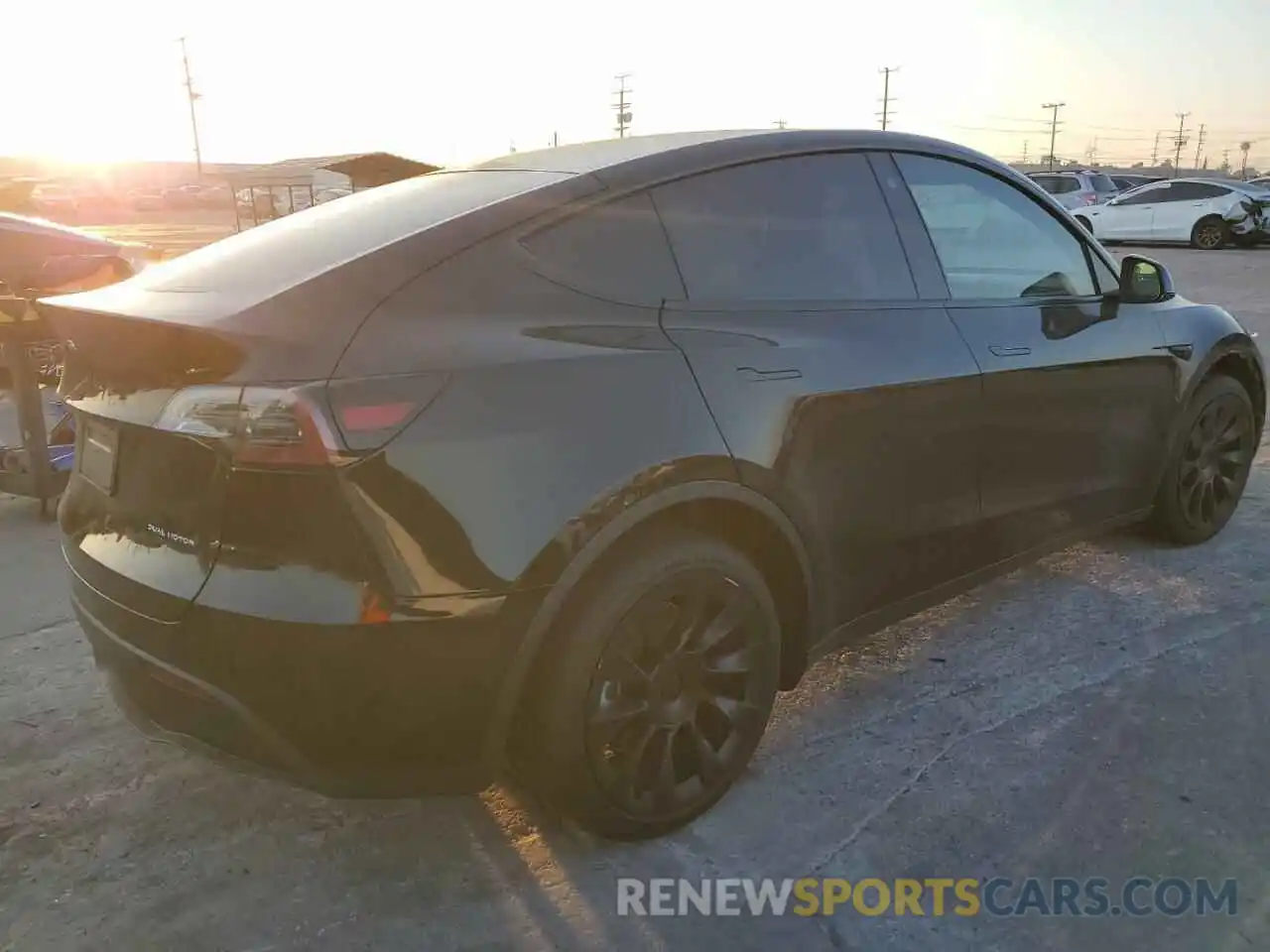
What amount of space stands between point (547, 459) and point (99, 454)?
3.54 feet

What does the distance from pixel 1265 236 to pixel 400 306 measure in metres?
24.8

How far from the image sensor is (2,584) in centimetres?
406

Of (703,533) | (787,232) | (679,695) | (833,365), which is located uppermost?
(787,232)

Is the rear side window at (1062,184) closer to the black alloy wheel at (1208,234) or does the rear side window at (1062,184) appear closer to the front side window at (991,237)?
the black alloy wheel at (1208,234)

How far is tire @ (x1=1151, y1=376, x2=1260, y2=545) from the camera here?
4.12m

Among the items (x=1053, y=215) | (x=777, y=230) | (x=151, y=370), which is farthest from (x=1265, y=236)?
(x=151, y=370)

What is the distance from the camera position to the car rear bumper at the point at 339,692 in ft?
6.35

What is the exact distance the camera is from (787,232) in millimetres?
2748

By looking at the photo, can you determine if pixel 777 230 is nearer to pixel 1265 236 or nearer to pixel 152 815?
pixel 152 815

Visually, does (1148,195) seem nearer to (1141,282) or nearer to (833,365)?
(1141,282)

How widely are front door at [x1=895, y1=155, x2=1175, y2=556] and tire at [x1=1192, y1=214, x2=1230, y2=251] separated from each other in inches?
852

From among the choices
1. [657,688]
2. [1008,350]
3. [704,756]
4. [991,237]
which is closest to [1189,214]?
[991,237]

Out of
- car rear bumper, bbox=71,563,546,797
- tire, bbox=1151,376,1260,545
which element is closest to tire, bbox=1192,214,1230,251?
tire, bbox=1151,376,1260,545

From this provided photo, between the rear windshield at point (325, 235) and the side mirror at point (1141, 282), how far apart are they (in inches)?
95.2
